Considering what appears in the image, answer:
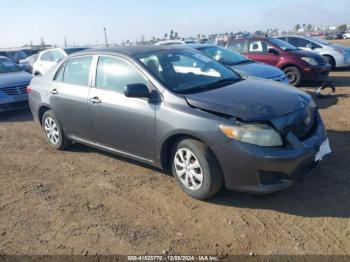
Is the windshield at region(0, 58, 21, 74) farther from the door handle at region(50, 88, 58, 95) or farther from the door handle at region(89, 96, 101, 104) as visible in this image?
the door handle at region(89, 96, 101, 104)

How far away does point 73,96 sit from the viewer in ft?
17.7

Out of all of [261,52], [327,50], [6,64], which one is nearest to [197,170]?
[261,52]

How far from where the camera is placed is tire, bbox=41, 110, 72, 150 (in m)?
5.98

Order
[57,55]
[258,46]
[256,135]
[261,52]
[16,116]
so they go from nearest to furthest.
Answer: [256,135] → [16,116] → [261,52] → [258,46] → [57,55]

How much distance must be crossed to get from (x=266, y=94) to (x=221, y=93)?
51 centimetres

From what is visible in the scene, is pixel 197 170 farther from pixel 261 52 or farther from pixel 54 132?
pixel 261 52

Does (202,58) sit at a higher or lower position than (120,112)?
higher

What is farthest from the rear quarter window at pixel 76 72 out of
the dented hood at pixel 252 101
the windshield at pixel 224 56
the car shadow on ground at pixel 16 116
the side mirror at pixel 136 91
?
the windshield at pixel 224 56

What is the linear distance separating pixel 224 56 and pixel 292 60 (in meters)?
2.52

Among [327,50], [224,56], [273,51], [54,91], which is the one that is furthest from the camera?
[327,50]

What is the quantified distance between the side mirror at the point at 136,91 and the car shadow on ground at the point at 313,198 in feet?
4.77

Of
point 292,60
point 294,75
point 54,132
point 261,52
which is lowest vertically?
point 54,132

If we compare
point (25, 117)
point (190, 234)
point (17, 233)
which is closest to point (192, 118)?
point (190, 234)

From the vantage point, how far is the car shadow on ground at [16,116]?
898 cm
